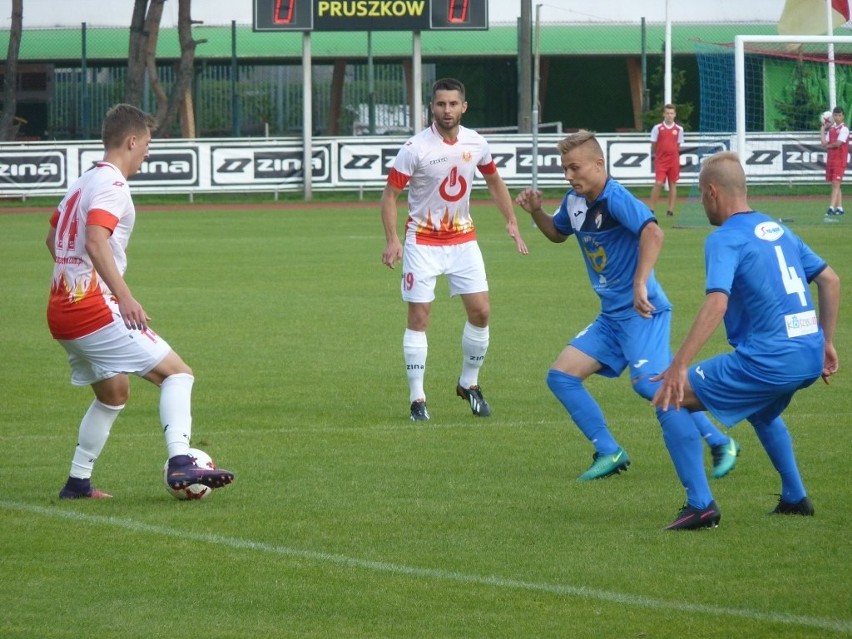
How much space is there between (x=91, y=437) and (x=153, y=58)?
1283 inches

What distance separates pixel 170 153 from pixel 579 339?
25.6 metres

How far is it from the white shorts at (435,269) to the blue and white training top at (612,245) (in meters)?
2.40

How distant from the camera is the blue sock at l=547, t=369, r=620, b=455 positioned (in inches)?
300

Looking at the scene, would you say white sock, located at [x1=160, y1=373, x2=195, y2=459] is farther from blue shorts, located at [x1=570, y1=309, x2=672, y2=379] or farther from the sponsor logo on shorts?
the sponsor logo on shorts

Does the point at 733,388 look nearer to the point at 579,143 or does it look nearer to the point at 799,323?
the point at 799,323

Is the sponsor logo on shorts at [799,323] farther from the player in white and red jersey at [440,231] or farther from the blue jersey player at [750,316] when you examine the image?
the player in white and red jersey at [440,231]

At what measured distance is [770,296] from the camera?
6.16m

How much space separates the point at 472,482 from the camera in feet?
25.0

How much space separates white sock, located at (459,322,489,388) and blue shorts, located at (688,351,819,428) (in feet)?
12.0

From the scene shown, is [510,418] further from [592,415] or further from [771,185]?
[771,185]

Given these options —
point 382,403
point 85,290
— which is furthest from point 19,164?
point 85,290

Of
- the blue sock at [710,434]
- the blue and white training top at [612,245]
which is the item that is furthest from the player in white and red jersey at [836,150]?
the blue and white training top at [612,245]

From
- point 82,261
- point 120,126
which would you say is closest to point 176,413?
point 82,261

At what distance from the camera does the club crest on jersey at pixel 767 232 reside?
6.16 m
